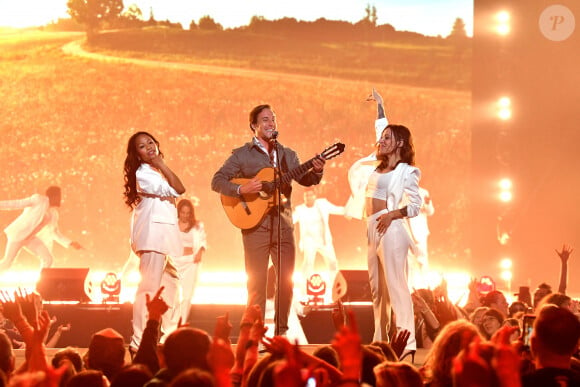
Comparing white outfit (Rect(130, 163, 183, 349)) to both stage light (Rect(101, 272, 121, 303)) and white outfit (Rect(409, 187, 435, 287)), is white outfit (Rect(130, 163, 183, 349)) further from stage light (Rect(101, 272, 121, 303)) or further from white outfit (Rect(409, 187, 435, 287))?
white outfit (Rect(409, 187, 435, 287))

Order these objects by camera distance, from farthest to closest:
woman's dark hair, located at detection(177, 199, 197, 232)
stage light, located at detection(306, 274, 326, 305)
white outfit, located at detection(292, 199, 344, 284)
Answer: white outfit, located at detection(292, 199, 344, 284), woman's dark hair, located at detection(177, 199, 197, 232), stage light, located at detection(306, 274, 326, 305)

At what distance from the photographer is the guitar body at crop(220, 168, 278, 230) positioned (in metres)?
6.74

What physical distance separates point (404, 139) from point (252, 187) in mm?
1133

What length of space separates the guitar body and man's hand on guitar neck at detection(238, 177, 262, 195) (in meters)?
0.10

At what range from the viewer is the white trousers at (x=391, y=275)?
645 centimetres

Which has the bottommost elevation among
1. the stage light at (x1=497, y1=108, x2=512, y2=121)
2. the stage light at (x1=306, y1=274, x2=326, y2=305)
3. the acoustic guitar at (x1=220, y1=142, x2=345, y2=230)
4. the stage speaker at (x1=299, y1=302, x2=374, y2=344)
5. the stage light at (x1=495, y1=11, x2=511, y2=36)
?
the stage speaker at (x1=299, y1=302, x2=374, y2=344)

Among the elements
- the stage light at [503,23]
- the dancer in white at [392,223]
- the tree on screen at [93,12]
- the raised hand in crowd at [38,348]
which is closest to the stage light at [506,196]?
the stage light at [503,23]

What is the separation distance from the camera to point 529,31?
14258 mm

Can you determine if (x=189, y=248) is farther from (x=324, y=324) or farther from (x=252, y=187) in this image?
(x=252, y=187)

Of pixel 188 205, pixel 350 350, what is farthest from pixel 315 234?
pixel 350 350

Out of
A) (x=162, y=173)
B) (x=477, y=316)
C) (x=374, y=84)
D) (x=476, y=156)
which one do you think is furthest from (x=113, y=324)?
(x=374, y=84)

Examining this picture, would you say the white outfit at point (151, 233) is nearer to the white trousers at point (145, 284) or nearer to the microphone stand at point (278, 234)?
the white trousers at point (145, 284)

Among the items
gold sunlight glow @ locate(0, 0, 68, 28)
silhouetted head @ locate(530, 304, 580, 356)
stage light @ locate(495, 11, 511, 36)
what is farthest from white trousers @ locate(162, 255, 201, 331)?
gold sunlight glow @ locate(0, 0, 68, 28)

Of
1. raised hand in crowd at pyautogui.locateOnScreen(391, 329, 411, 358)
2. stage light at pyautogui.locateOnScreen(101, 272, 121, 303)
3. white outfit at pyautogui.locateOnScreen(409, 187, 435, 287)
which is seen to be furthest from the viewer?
white outfit at pyautogui.locateOnScreen(409, 187, 435, 287)
